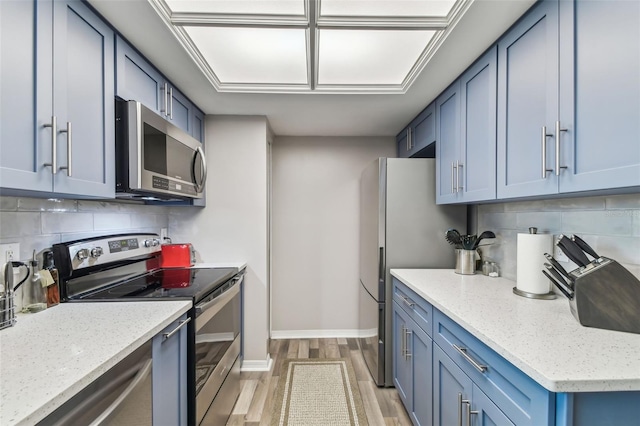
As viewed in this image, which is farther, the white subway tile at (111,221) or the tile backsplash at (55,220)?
the white subway tile at (111,221)

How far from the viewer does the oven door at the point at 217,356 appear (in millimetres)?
1484

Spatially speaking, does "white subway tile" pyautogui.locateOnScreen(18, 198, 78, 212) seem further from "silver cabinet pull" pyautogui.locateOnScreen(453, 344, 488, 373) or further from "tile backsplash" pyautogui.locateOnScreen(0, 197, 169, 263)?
"silver cabinet pull" pyautogui.locateOnScreen(453, 344, 488, 373)

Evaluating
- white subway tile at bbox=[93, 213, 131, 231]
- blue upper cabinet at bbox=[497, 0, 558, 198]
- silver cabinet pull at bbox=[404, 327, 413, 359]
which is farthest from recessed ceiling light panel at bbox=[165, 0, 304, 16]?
silver cabinet pull at bbox=[404, 327, 413, 359]

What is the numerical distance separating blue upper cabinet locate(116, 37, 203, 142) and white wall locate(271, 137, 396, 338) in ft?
4.02

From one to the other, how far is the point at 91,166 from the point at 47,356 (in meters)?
0.78

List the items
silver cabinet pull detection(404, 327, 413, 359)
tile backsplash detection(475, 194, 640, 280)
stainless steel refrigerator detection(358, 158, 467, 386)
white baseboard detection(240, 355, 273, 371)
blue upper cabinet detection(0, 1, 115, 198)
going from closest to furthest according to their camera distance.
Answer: blue upper cabinet detection(0, 1, 115, 198), tile backsplash detection(475, 194, 640, 280), silver cabinet pull detection(404, 327, 413, 359), stainless steel refrigerator detection(358, 158, 467, 386), white baseboard detection(240, 355, 273, 371)

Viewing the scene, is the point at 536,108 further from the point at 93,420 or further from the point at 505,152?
the point at 93,420

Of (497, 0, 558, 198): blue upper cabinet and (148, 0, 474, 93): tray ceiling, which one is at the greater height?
(148, 0, 474, 93): tray ceiling

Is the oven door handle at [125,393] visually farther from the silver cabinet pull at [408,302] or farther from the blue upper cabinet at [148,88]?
the silver cabinet pull at [408,302]

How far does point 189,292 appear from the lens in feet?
5.00

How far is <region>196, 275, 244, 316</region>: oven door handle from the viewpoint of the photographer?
150cm

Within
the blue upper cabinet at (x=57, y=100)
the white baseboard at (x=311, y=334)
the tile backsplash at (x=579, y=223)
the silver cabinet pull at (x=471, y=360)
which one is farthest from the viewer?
the white baseboard at (x=311, y=334)

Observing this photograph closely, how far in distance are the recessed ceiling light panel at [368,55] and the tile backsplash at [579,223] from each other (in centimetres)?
109

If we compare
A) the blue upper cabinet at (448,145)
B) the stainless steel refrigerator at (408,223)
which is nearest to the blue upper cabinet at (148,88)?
the stainless steel refrigerator at (408,223)
